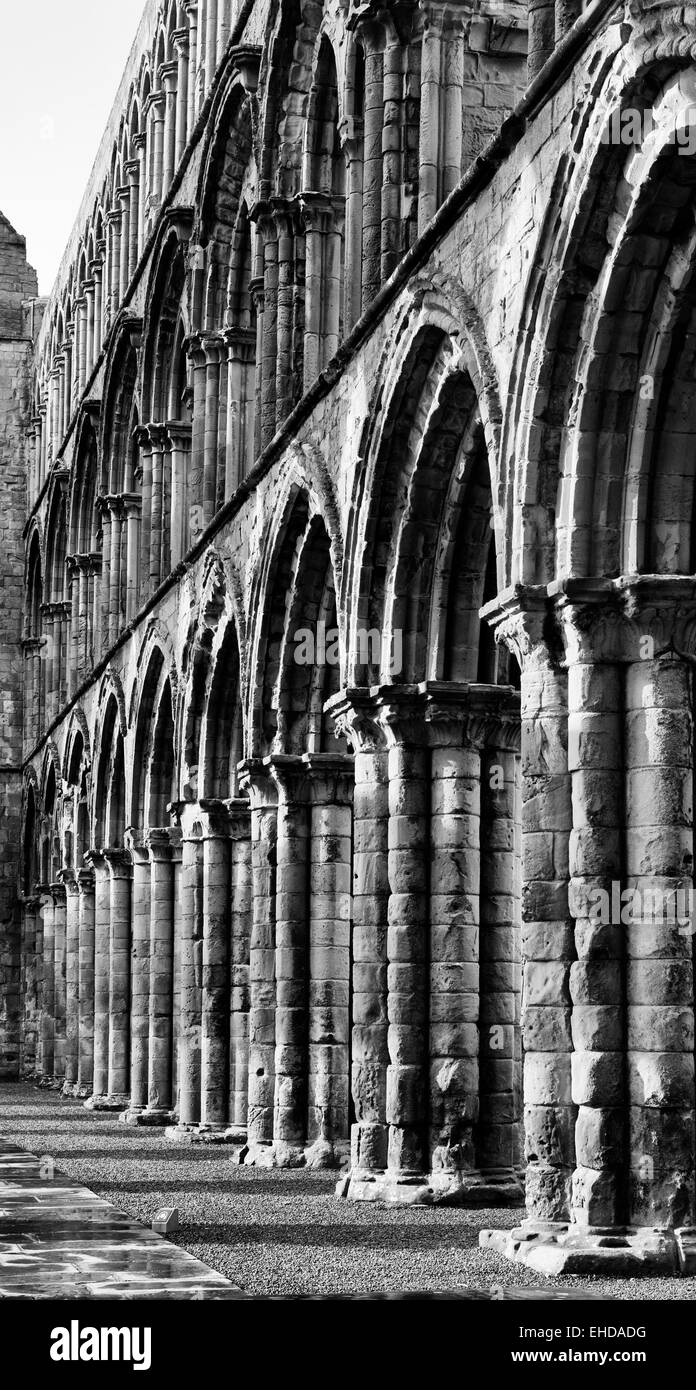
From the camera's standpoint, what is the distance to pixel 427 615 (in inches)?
540

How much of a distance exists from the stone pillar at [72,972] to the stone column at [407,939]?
56.1 ft

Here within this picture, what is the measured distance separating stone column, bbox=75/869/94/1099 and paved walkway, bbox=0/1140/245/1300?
16298 millimetres

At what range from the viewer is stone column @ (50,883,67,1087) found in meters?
33.4

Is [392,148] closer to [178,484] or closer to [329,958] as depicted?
[329,958]

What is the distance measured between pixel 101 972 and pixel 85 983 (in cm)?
204

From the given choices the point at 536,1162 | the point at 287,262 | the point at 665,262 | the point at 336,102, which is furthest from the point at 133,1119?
the point at 665,262

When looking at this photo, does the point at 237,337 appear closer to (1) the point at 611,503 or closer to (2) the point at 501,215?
(2) the point at 501,215

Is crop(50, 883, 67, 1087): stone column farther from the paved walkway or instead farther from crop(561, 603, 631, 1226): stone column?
crop(561, 603, 631, 1226): stone column

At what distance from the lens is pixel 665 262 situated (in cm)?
987

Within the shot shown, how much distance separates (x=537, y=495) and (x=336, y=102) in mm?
7862

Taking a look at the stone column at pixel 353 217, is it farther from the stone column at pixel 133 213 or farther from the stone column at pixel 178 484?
the stone column at pixel 133 213

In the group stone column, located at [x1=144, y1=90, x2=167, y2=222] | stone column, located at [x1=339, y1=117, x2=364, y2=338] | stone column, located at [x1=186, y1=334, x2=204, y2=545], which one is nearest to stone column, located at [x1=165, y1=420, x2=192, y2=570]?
stone column, located at [x1=186, y1=334, x2=204, y2=545]

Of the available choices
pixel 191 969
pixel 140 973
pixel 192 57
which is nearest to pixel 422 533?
pixel 191 969

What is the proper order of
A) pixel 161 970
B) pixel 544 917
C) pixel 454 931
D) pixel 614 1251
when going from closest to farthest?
pixel 614 1251 < pixel 544 917 < pixel 454 931 < pixel 161 970
